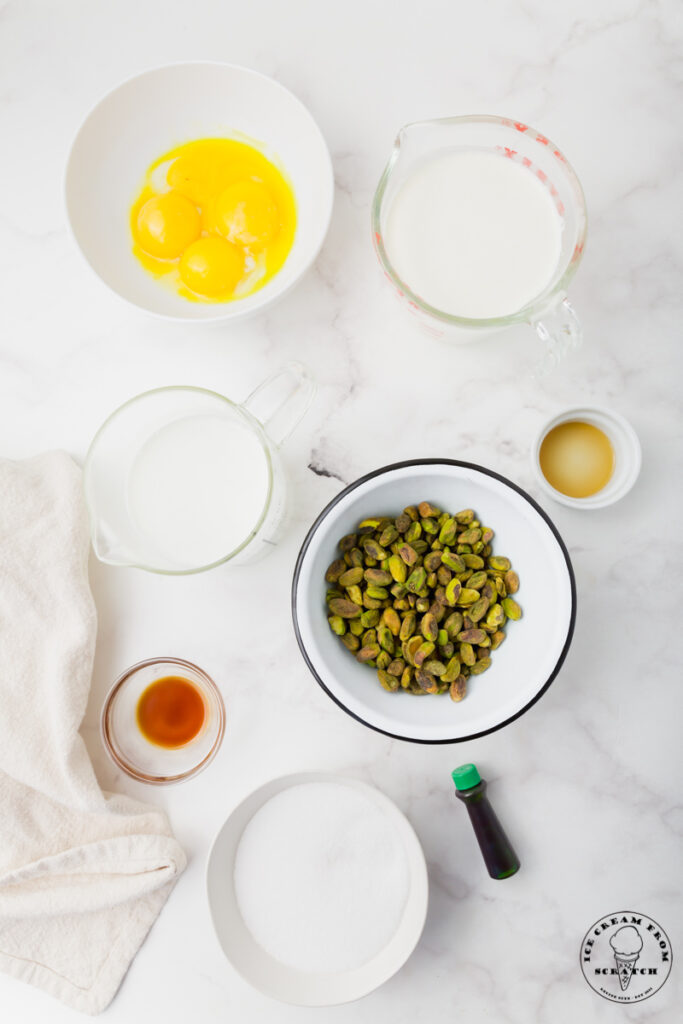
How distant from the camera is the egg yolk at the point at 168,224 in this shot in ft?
3.83

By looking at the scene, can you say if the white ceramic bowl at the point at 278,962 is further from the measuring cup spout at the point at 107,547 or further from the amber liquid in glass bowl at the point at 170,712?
the measuring cup spout at the point at 107,547

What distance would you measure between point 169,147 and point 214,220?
151mm

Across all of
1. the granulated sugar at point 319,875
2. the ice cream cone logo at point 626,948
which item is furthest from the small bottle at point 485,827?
the ice cream cone logo at point 626,948

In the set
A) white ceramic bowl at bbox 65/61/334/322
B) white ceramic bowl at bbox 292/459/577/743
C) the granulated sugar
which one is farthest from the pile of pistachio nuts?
white ceramic bowl at bbox 65/61/334/322

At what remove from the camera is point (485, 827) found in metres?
1.12

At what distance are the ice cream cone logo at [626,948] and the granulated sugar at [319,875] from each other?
1.15 feet

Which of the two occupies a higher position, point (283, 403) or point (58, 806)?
point (283, 403)

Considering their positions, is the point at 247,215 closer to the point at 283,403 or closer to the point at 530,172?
the point at 283,403

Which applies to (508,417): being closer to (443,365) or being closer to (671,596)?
(443,365)

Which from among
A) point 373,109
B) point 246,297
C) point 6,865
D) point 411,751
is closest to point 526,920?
point 411,751

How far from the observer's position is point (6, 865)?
1180mm

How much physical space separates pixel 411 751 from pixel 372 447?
0.48m

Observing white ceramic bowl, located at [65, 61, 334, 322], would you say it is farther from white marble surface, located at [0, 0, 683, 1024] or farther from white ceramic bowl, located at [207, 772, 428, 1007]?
white ceramic bowl, located at [207, 772, 428, 1007]

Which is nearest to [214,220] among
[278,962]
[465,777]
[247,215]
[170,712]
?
[247,215]
